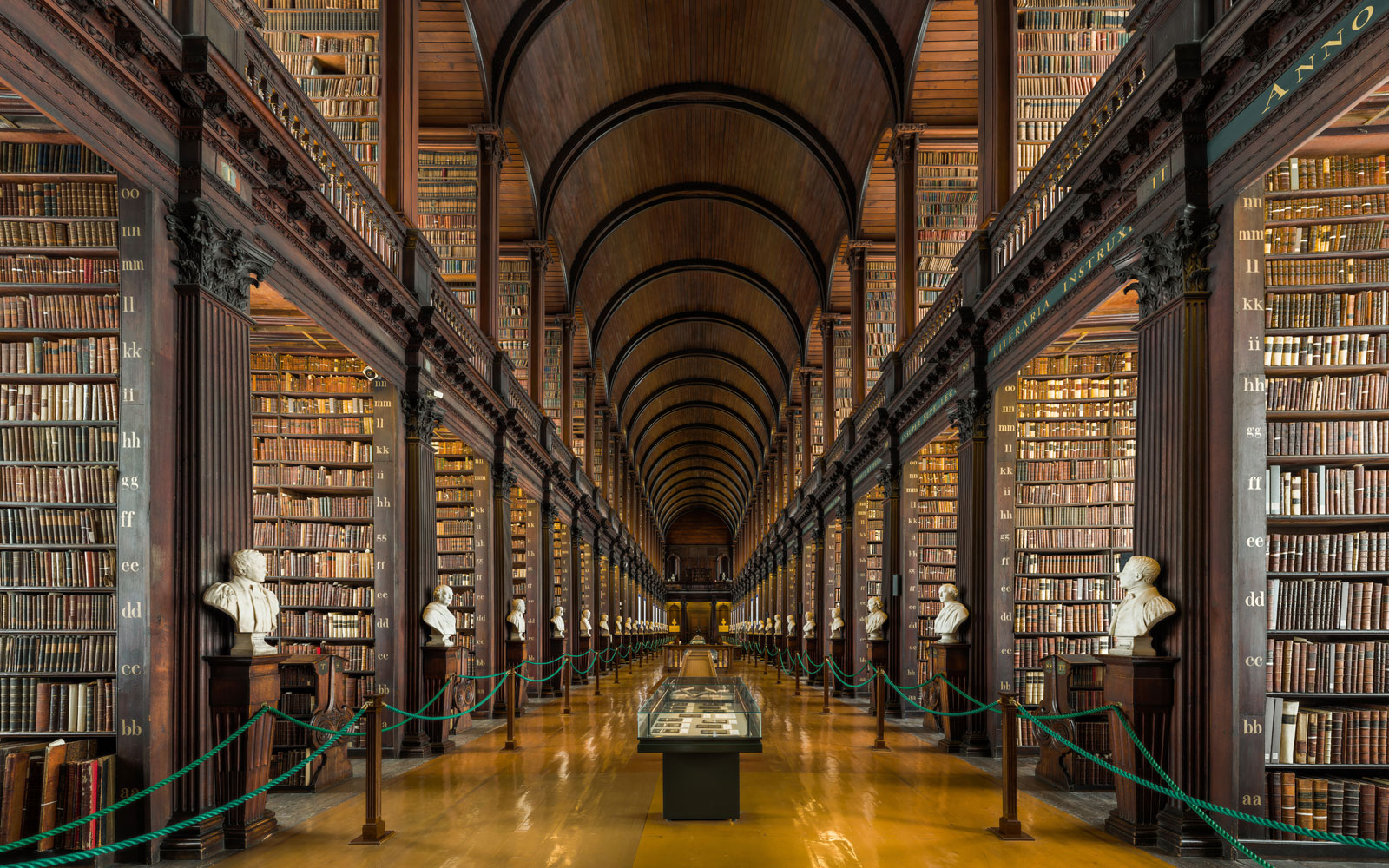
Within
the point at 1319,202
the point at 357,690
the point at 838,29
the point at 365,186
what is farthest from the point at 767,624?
the point at 1319,202

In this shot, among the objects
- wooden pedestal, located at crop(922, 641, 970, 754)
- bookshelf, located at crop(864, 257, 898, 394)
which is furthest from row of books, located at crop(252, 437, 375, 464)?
bookshelf, located at crop(864, 257, 898, 394)

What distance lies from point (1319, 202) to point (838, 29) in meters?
9.14

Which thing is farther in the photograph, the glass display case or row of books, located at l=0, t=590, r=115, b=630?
the glass display case

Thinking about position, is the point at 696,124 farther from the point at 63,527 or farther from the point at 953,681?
the point at 63,527

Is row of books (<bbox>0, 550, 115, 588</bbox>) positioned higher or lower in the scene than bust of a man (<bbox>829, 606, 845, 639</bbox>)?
higher

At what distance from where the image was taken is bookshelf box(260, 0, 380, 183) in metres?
9.31

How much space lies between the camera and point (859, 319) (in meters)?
16.4

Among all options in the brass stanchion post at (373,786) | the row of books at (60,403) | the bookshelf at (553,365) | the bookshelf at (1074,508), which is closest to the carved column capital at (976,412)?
the bookshelf at (1074,508)

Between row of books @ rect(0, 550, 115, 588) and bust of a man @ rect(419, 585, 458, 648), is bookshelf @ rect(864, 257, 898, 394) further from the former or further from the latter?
row of books @ rect(0, 550, 115, 588)

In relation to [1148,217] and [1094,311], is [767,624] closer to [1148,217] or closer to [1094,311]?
[1094,311]

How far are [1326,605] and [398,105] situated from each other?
802 centimetres

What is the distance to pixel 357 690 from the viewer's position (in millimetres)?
9391

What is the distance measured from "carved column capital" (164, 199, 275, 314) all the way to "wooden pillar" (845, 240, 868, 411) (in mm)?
11253

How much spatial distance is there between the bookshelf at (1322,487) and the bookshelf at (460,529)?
8.29 metres
